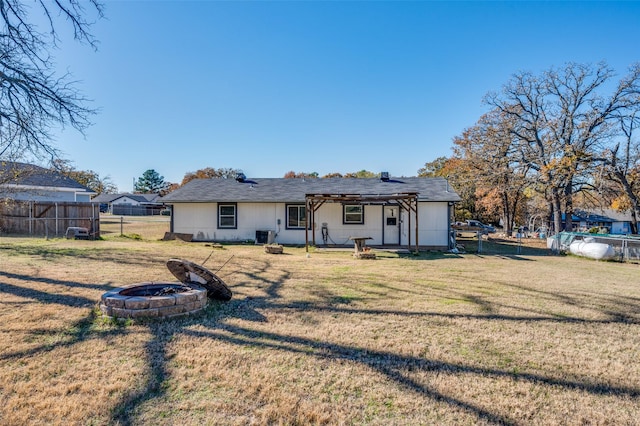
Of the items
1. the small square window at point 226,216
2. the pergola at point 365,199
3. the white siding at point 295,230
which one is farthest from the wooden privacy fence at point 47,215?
the pergola at point 365,199

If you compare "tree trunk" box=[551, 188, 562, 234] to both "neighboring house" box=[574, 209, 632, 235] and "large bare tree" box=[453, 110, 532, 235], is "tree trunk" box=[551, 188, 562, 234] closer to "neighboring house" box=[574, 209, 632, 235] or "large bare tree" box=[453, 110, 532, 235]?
"large bare tree" box=[453, 110, 532, 235]

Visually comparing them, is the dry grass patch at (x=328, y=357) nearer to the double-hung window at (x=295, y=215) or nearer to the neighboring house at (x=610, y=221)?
the double-hung window at (x=295, y=215)

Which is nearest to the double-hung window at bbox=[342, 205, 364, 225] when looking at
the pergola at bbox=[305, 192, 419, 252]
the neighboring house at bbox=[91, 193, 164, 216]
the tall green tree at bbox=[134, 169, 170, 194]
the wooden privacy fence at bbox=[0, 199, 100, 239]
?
the pergola at bbox=[305, 192, 419, 252]

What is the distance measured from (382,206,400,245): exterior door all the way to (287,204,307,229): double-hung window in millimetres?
3853

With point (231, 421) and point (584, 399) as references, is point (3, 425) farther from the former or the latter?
point (584, 399)

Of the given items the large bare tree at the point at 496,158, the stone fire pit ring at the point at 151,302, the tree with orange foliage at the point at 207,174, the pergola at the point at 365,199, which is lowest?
the stone fire pit ring at the point at 151,302

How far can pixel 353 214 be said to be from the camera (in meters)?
15.4

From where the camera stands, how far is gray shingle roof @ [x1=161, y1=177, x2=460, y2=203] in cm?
1568

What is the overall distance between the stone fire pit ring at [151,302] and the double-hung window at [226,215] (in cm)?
1129

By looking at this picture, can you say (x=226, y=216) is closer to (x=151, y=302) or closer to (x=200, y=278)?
(x=200, y=278)

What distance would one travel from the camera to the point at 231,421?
239 cm

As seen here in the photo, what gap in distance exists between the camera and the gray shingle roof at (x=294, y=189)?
15.7 m

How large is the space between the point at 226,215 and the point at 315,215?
4447mm

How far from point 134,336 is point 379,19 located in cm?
1257
